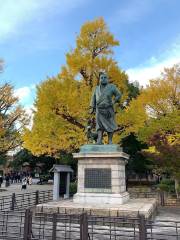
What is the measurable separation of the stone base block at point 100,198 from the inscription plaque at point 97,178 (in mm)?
296

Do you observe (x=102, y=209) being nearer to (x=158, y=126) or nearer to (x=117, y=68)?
(x=117, y=68)

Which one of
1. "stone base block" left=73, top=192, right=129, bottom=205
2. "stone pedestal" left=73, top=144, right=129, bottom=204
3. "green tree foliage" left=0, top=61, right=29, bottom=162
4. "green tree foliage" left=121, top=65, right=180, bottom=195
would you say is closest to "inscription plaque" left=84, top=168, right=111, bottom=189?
"stone pedestal" left=73, top=144, right=129, bottom=204

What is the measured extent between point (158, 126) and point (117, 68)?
5885 millimetres

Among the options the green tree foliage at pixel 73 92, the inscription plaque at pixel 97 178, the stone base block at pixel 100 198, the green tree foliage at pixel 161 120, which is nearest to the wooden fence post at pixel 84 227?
the stone base block at pixel 100 198

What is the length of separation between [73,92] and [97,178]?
7468 millimetres

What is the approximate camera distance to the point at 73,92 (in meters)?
16.6

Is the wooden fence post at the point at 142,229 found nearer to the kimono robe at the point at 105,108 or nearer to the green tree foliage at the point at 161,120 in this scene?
the kimono robe at the point at 105,108

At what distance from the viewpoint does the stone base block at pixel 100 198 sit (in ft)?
32.4

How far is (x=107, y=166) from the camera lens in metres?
10.3

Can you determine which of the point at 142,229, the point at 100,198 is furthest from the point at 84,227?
the point at 100,198

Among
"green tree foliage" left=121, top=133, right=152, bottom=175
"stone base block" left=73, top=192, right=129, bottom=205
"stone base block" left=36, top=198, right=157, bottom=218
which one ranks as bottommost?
"stone base block" left=36, top=198, right=157, bottom=218

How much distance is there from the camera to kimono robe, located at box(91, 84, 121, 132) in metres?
11.1

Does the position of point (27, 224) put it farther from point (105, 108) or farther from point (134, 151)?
point (134, 151)

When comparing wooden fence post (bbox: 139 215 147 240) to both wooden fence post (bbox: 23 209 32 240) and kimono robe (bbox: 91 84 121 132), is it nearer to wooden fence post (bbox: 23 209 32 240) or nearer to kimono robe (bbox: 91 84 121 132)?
wooden fence post (bbox: 23 209 32 240)
